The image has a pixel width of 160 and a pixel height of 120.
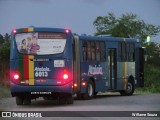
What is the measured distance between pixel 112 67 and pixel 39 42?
6.23m

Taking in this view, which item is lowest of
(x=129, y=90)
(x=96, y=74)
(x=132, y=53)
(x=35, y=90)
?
(x=129, y=90)

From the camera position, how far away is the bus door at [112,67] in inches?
776

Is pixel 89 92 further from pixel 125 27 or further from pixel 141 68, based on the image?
pixel 125 27

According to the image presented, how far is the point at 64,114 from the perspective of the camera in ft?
33.3

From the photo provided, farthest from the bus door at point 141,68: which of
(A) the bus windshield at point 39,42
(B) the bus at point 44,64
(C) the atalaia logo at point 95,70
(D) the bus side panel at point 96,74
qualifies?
(A) the bus windshield at point 39,42

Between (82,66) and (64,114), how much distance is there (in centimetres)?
757

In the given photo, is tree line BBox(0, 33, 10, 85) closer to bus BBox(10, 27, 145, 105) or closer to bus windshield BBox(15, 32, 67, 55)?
bus BBox(10, 27, 145, 105)

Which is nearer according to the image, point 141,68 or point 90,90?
point 90,90

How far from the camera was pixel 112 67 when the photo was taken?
65.4 feet

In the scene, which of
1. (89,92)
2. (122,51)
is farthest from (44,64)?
(122,51)

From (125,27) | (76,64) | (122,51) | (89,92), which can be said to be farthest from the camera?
(122,51)

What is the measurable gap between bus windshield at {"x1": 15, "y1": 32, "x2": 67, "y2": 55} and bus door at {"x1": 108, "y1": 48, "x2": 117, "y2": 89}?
17.3ft

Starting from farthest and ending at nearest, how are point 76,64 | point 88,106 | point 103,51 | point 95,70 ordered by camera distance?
point 103,51
point 95,70
point 76,64
point 88,106

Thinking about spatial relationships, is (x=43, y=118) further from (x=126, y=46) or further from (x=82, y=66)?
(x=126, y=46)
